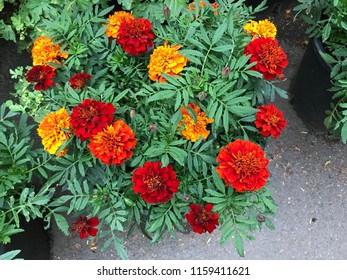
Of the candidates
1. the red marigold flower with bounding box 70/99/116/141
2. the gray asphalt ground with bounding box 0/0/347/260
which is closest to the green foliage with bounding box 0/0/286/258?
the red marigold flower with bounding box 70/99/116/141

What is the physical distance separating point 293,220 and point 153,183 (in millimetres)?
973

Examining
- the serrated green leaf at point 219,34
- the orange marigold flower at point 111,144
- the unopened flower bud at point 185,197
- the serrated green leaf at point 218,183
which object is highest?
the serrated green leaf at point 219,34

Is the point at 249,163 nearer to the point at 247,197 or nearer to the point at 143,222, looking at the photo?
the point at 247,197

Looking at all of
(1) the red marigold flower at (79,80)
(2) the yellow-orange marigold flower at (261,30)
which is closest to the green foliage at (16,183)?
(1) the red marigold flower at (79,80)

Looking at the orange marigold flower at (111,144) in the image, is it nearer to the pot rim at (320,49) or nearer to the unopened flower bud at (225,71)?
the unopened flower bud at (225,71)

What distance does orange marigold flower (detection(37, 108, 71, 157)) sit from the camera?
48.2 inches

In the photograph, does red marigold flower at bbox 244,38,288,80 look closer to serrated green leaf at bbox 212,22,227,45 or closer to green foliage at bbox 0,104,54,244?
serrated green leaf at bbox 212,22,227,45

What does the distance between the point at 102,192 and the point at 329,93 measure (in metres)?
1.06

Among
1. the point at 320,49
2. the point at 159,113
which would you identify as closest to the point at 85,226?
the point at 159,113

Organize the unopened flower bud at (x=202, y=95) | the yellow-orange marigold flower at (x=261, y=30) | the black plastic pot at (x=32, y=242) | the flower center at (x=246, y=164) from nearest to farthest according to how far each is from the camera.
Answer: the flower center at (x=246, y=164) < the unopened flower bud at (x=202, y=95) < the yellow-orange marigold flower at (x=261, y=30) < the black plastic pot at (x=32, y=242)

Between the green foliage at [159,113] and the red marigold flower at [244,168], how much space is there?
0.39 feet

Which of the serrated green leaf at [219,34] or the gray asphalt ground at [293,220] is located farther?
the gray asphalt ground at [293,220]

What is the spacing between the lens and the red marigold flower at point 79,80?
4.32 feet

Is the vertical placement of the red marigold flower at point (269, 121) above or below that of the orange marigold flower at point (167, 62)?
below
